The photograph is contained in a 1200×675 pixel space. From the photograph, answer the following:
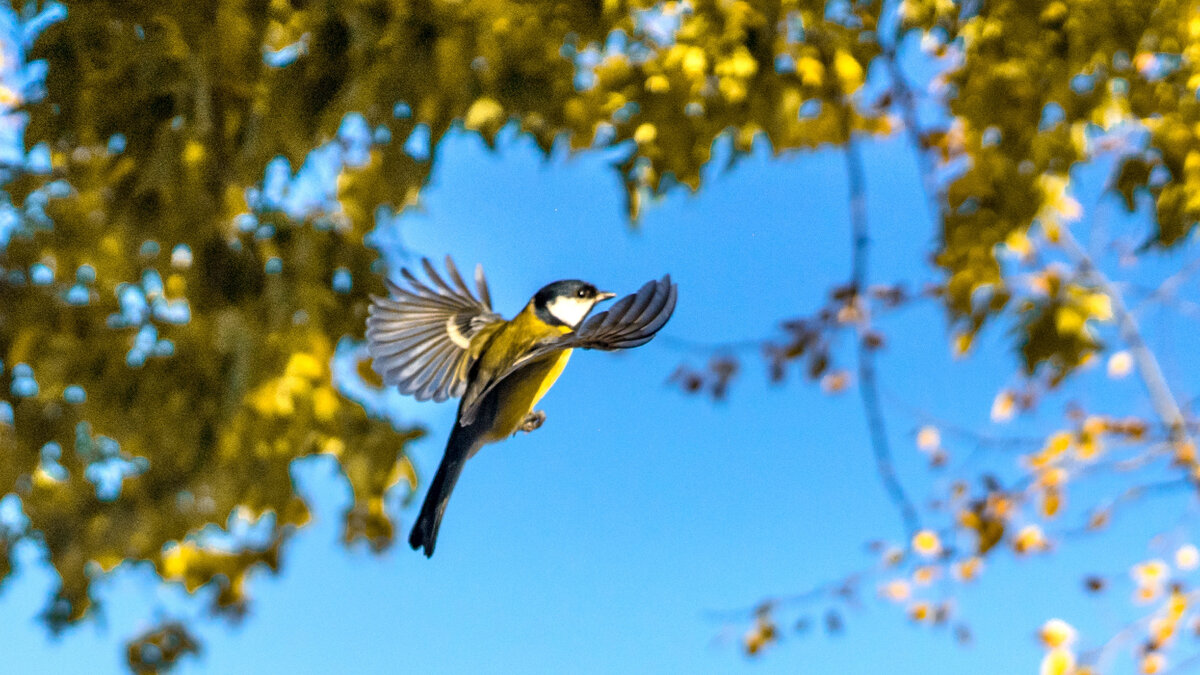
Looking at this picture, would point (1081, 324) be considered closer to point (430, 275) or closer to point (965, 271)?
point (965, 271)

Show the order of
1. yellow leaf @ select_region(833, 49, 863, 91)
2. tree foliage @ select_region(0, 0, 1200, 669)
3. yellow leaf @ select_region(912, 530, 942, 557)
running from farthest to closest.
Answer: yellow leaf @ select_region(912, 530, 942, 557)
yellow leaf @ select_region(833, 49, 863, 91)
tree foliage @ select_region(0, 0, 1200, 669)

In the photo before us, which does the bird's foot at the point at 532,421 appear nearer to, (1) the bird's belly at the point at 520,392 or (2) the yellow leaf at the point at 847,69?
(1) the bird's belly at the point at 520,392

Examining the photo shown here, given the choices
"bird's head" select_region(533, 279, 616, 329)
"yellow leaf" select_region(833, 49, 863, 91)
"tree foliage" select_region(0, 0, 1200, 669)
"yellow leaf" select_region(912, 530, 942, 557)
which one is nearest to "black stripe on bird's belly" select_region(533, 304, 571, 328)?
"bird's head" select_region(533, 279, 616, 329)

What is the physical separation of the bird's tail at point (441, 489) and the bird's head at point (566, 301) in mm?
65

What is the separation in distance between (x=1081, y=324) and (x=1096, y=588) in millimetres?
1761

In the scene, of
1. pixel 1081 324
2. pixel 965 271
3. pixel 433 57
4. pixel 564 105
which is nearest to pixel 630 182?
pixel 564 105

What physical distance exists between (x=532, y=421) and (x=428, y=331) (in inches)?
3.3

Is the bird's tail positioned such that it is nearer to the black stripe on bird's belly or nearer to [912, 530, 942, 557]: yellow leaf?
the black stripe on bird's belly

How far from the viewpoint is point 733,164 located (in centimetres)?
195

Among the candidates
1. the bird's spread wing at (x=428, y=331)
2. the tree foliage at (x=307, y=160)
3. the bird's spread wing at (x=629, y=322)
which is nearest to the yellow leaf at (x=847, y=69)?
the tree foliage at (x=307, y=160)

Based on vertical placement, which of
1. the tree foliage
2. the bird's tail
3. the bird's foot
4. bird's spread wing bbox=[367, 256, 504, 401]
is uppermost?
the tree foliage

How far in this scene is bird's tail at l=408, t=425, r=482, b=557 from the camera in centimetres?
32

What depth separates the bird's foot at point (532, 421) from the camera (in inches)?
16.3

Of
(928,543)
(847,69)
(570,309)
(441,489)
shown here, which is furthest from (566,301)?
(928,543)
